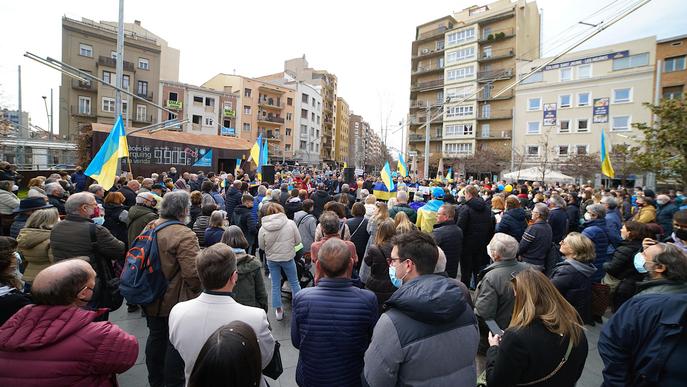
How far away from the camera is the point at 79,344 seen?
1.81 meters

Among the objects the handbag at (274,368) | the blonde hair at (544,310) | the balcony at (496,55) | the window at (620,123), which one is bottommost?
the handbag at (274,368)

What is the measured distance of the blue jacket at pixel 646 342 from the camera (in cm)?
209

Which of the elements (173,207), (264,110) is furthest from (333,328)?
(264,110)

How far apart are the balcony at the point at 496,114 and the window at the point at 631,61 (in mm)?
12273

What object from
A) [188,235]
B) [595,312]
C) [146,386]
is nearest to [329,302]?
[188,235]

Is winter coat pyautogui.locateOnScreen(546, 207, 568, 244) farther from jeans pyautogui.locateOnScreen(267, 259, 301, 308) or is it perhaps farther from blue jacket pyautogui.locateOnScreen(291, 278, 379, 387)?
blue jacket pyautogui.locateOnScreen(291, 278, 379, 387)

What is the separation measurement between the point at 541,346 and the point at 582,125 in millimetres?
46507

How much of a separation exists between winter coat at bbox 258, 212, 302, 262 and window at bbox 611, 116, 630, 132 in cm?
4432

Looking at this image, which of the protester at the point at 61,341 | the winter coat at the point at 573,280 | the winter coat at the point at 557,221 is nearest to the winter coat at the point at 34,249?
the protester at the point at 61,341

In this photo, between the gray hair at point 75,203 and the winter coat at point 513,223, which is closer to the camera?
the gray hair at point 75,203

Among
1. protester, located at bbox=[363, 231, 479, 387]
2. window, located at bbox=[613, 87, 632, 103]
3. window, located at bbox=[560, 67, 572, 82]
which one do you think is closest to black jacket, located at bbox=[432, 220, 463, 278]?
protester, located at bbox=[363, 231, 479, 387]

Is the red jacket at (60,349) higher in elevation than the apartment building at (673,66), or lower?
lower

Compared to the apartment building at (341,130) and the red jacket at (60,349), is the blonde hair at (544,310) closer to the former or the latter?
the red jacket at (60,349)

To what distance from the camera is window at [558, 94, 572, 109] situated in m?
40.5
